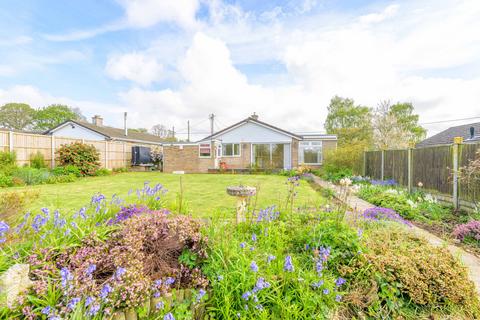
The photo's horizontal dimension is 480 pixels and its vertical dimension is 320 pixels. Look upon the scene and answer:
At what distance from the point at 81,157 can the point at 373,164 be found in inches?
655

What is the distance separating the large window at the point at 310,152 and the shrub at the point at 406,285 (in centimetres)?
1788

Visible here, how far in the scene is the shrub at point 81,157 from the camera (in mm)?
13234

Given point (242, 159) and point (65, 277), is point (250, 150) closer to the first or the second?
point (242, 159)

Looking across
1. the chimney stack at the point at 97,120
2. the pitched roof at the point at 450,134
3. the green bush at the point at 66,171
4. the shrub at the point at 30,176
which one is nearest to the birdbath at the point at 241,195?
the shrub at the point at 30,176

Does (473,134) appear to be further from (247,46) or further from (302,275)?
(302,275)

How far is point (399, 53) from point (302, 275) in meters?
12.0

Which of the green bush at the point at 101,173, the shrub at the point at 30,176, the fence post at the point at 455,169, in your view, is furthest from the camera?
the green bush at the point at 101,173

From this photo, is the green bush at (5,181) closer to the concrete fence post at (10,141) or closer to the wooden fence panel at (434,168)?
the concrete fence post at (10,141)

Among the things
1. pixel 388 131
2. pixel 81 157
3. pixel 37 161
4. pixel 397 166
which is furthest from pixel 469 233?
pixel 388 131

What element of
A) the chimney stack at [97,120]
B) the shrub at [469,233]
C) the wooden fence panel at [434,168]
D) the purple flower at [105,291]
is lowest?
the shrub at [469,233]

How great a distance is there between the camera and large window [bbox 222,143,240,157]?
19984mm

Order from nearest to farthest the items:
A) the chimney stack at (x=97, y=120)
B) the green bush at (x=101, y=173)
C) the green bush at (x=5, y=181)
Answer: the green bush at (x=5, y=181)
the green bush at (x=101, y=173)
the chimney stack at (x=97, y=120)

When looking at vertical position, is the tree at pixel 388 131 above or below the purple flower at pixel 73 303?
above

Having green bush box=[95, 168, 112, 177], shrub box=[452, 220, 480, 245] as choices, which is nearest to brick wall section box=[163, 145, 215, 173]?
green bush box=[95, 168, 112, 177]
